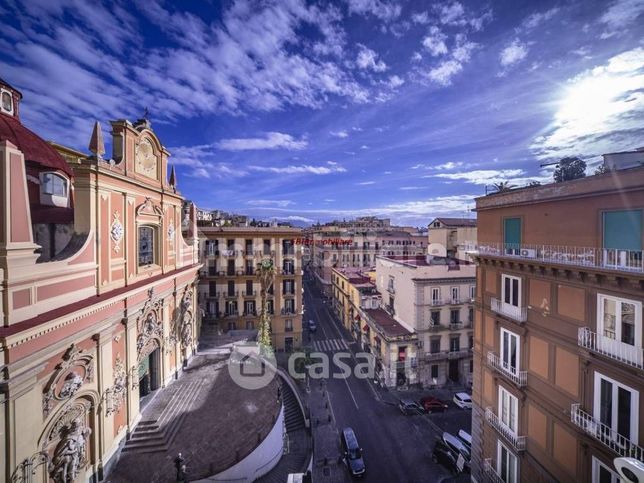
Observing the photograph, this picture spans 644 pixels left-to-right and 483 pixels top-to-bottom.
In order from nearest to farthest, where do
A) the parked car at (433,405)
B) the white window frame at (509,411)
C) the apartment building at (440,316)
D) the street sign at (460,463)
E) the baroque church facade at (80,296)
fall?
1. the baroque church facade at (80,296)
2. the white window frame at (509,411)
3. the street sign at (460,463)
4. the parked car at (433,405)
5. the apartment building at (440,316)

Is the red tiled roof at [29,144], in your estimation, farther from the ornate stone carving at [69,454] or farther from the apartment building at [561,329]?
the apartment building at [561,329]

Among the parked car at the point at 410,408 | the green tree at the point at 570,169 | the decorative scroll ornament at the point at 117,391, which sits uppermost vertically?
the green tree at the point at 570,169

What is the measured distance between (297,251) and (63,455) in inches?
977

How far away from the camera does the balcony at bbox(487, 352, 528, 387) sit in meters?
11.4

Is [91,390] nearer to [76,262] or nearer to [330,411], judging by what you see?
[76,262]

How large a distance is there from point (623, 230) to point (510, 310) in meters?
5.07

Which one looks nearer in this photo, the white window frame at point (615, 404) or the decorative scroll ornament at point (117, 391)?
the white window frame at point (615, 404)

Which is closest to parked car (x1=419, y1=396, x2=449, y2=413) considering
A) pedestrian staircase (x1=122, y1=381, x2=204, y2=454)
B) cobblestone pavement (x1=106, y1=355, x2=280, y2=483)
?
cobblestone pavement (x1=106, y1=355, x2=280, y2=483)

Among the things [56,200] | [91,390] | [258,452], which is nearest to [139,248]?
[56,200]

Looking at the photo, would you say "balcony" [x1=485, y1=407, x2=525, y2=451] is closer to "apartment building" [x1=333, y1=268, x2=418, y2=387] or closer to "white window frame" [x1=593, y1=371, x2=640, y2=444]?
"white window frame" [x1=593, y1=371, x2=640, y2=444]

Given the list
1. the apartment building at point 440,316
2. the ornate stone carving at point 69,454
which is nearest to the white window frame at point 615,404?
the apartment building at point 440,316

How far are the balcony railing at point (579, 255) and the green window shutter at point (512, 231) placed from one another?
0.58 feet

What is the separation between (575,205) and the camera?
31.3 feet

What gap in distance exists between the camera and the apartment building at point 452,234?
34.0 metres
